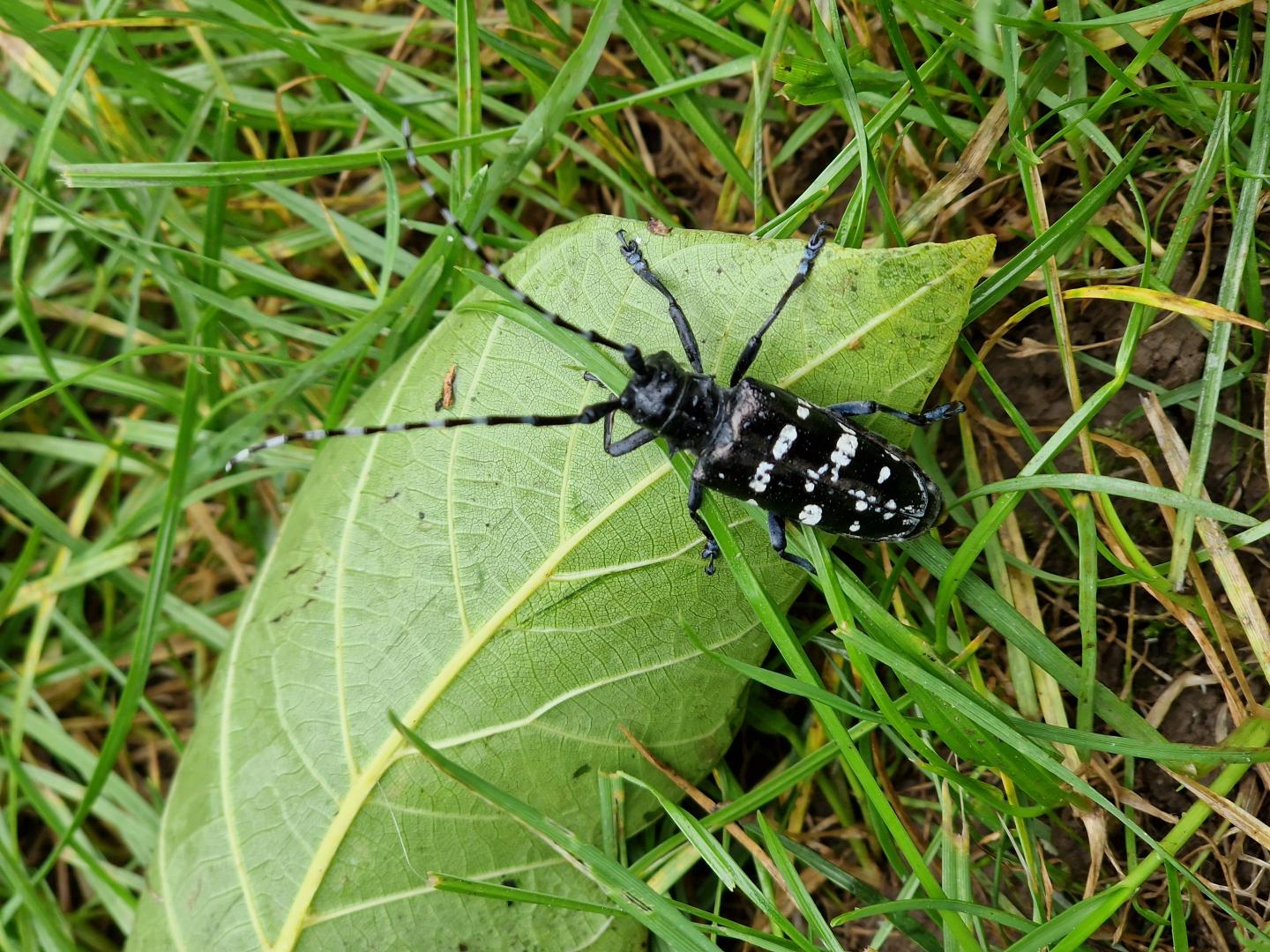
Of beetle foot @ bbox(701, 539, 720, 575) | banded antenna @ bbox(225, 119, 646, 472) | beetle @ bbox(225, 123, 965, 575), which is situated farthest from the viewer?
beetle foot @ bbox(701, 539, 720, 575)

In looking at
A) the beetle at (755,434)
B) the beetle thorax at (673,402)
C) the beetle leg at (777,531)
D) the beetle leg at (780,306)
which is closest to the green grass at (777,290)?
the beetle leg at (777,531)

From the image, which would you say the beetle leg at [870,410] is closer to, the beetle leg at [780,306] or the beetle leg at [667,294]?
the beetle leg at [780,306]

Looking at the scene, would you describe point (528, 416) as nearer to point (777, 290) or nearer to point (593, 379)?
point (593, 379)

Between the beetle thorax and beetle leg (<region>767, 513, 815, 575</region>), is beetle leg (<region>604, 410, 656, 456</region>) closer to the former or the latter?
the beetle thorax

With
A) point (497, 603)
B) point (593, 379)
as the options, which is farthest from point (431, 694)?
point (593, 379)

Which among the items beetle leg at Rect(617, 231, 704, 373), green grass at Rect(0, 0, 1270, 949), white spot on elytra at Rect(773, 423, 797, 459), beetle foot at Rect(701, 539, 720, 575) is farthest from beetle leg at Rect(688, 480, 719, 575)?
beetle leg at Rect(617, 231, 704, 373)

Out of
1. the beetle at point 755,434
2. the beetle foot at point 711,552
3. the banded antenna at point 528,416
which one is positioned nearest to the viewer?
the banded antenna at point 528,416
